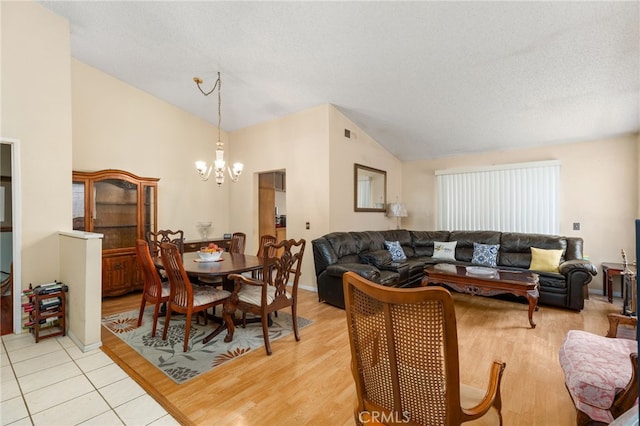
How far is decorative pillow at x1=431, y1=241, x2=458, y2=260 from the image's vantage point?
4.96 metres

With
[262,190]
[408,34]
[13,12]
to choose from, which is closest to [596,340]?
[408,34]

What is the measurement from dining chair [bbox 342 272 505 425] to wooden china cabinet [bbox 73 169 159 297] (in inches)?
166

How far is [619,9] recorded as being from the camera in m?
2.19

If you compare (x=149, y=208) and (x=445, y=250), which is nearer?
(x=149, y=208)

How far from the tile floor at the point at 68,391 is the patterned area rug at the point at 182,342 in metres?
0.27

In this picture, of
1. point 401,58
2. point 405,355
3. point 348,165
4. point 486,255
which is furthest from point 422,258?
point 405,355

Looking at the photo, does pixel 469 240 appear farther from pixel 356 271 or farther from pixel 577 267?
pixel 356 271

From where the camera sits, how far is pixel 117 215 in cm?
420

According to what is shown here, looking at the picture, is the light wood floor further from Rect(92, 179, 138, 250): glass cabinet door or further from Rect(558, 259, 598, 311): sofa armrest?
Rect(92, 179, 138, 250): glass cabinet door

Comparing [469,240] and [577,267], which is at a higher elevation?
[469,240]

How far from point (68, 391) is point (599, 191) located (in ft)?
22.3

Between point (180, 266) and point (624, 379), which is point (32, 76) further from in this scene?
point (624, 379)

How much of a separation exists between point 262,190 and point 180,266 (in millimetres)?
3458

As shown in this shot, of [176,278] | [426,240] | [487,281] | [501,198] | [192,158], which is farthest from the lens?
[426,240]
